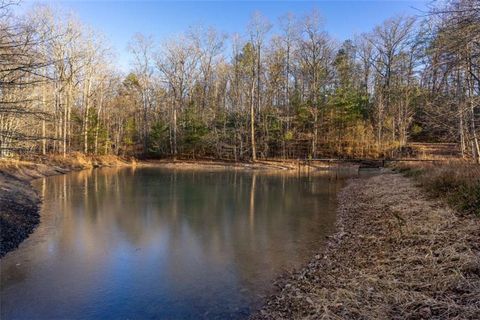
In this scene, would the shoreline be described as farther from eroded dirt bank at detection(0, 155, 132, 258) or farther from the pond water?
the pond water

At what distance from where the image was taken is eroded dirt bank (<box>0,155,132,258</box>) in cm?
882

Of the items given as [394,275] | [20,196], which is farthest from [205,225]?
[20,196]

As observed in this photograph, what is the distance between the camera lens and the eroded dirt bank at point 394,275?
4.41 metres

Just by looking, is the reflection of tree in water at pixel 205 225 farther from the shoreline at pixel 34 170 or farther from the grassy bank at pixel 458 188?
the grassy bank at pixel 458 188

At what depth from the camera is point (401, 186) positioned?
14938 millimetres

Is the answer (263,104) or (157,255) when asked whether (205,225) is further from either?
(263,104)

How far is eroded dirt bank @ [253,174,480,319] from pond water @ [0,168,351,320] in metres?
0.58

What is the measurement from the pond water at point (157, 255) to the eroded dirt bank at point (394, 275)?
0.58 m

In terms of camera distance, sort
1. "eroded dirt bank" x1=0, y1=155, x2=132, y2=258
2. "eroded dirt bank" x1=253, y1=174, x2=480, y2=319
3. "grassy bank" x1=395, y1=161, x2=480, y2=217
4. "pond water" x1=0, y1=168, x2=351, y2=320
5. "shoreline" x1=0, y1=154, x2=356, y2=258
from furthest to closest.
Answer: "shoreline" x1=0, y1=154, x2=356, y2=258, "eroded dirt bank" x1=0, y1=155, x2=132, y2=258, "grassy bank" x1=395, y1=161, x2=480, y2=217, "pond water" x1=0, y1=168, x2=351, y2=320, "eroded dirt bank" x1=253, y1=174, x2=480, y2=319

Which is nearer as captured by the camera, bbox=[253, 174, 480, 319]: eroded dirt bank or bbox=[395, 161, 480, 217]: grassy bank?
bbox=[253, 174, 480, 319]: eroded dirt bank

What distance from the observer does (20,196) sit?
44.1 ft

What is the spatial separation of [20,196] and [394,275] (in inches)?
528

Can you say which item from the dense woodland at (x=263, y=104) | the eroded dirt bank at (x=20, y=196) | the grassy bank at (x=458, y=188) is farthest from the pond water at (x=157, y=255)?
the dense woodland at (x=263, y=104)

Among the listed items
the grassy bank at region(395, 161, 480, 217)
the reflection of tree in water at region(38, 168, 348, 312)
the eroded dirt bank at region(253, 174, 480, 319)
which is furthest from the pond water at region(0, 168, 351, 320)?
the grassy bank at region(395, 161, 480, 217)
